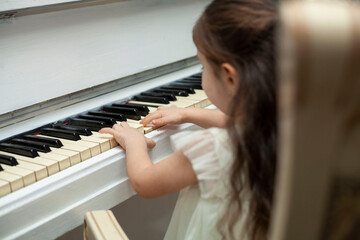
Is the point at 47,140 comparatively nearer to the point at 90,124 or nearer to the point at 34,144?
the point at 34,144

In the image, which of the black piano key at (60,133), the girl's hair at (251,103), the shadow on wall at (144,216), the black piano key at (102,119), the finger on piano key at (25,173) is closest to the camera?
the girl's hair at (251,103)

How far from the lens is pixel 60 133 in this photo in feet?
4.08

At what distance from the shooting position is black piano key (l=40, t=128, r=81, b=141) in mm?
1203

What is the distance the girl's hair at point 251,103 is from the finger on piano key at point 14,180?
1.48 feet

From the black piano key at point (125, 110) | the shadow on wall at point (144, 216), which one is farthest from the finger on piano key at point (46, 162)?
the shadow on wall at point (144, 216)

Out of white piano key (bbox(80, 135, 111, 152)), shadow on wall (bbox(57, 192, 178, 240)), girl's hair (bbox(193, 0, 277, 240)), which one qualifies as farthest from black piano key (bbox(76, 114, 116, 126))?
shadow on wall (bbox(57, 192, 178, 240))

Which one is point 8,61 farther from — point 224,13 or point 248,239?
point 248,239

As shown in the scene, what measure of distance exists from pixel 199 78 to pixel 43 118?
0.67 metres

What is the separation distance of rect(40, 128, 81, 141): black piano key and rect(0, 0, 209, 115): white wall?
109mm

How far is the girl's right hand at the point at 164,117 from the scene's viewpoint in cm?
129

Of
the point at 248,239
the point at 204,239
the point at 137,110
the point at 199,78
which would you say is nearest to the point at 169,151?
the point at 137,110

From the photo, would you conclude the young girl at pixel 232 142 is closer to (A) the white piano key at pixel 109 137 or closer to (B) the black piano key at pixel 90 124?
(A) the white piano key at pixel 109 137

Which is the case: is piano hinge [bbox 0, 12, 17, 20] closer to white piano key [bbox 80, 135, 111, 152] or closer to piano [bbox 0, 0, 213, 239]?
piano [bbox 0, 0, 213, 239]

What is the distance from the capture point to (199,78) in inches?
69.7
